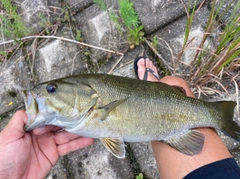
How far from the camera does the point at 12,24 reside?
136 inches

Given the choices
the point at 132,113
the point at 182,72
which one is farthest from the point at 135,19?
the point at 132,113

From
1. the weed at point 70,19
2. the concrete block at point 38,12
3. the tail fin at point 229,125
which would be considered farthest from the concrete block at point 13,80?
the tail fin at point 229,125

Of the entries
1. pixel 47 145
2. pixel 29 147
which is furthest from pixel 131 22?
pixel 29 147

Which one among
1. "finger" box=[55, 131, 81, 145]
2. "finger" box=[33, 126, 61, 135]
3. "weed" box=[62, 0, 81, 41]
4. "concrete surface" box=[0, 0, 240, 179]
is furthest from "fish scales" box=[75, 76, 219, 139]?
"weed" box=[62, 0, 81, 41]

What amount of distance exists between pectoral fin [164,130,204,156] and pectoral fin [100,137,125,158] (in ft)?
1.51

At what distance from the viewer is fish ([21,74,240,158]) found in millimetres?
2229

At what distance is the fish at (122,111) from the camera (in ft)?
7.31

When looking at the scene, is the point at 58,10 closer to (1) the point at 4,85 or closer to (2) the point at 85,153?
(1) the point at 4,85

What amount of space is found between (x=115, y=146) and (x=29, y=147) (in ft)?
2.26

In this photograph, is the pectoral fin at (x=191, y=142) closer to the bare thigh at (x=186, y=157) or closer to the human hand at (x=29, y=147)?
the bare thigh at (x=186, y=157)

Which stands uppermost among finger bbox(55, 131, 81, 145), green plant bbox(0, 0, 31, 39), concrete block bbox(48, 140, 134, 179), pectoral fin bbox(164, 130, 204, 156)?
green plant bbox(0, 0, 31, 39)

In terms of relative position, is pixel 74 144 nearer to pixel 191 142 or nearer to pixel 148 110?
pixel 148 110

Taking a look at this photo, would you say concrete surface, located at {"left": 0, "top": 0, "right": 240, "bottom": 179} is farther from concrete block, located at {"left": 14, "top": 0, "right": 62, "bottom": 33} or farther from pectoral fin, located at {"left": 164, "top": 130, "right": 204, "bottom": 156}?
pectoral fin, located at {"left": 164, "top": 130, "right": 204, "bottom": 156}

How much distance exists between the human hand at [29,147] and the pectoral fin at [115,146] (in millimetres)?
376
